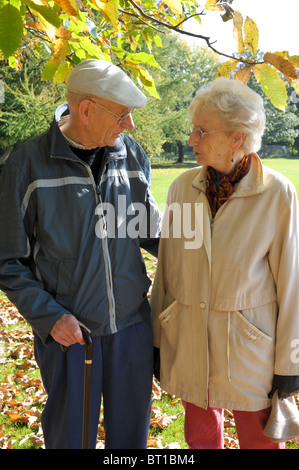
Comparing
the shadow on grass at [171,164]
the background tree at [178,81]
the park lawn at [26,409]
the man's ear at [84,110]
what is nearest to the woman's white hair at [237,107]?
the man's ear at [84,110]

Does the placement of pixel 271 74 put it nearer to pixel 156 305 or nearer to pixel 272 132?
pixel 156 305

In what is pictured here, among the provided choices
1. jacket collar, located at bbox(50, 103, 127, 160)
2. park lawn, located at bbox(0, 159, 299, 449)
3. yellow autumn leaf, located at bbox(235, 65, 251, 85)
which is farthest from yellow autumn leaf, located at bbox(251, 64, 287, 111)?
park lawn, located at bbox(0, 159, 299, 449)

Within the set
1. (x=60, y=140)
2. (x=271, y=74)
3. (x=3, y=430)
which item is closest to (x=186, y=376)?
(x=60, y=140)

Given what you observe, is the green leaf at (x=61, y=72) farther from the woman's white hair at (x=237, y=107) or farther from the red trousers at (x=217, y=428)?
the red trousers at (x=217, y=428)

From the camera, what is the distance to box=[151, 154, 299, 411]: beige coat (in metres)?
2.06

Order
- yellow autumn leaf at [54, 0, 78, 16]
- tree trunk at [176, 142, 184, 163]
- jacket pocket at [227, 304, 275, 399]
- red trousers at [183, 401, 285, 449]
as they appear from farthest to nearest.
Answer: tree trunk at [176, 142, 184, 163] → red trousers at [183, 401, 285, 449] → jacket pocket at [227, 304, 275, 399] → yellow autumn leaf at [54, 0, 78, 16]

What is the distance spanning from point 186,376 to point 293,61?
147 centimetres

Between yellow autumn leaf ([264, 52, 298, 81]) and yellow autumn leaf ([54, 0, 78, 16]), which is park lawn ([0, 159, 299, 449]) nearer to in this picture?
yellow autumn leaf ([264, 52, 298, 81])

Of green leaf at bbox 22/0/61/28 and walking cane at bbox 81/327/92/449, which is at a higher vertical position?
green leaf at bbox 22/0/61/28

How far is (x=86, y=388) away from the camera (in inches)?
80.7

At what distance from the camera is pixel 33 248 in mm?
2107

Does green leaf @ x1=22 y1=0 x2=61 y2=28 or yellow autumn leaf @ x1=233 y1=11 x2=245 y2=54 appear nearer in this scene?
green leaf @ x1=22 y1=0 x2=61 y2=28

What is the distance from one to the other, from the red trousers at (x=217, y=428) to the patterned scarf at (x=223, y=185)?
0.94 metres

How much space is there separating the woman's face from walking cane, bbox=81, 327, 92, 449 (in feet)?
3.09
